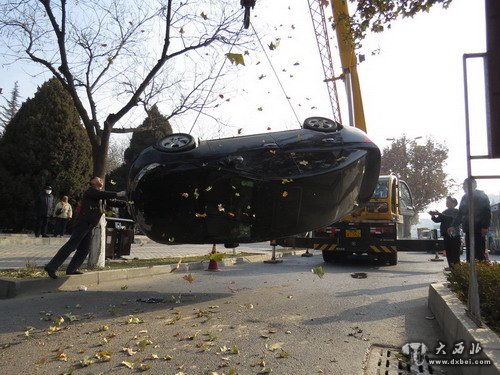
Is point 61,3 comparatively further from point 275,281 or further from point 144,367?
point 144,367

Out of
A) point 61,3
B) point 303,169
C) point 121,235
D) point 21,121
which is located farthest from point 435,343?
point 21,121

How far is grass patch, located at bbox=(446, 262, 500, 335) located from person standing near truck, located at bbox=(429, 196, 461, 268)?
12.5 feet

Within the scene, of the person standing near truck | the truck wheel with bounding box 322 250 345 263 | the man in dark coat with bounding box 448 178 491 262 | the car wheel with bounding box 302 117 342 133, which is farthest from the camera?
the truck wheel with bounding box 322 250 345 263

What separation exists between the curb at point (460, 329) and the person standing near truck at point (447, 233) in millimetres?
3888

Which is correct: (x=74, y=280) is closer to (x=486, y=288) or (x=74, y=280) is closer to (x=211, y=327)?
(x=211, y=327)

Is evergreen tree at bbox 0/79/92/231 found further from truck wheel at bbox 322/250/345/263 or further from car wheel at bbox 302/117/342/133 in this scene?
car wheel at bbox 302/117/342/133

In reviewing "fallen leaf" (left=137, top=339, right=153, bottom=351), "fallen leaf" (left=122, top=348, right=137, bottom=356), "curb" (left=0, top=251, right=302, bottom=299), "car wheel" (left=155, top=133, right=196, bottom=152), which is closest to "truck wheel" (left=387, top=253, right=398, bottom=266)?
"curb" (left=0, top=251, right=302, bottom=299)

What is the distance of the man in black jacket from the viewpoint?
714 centimetres

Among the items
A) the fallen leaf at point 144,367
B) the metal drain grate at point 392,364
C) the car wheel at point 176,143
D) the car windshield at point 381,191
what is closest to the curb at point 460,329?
the metal drain grate at point 392,364

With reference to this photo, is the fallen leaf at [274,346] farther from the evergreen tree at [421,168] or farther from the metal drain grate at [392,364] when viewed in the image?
the evergreen tree at [421,168]

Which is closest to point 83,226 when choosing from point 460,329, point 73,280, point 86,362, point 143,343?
point 73,280

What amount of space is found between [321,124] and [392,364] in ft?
11.9

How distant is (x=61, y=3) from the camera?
32.8 feet

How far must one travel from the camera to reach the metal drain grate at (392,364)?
11.8ft
